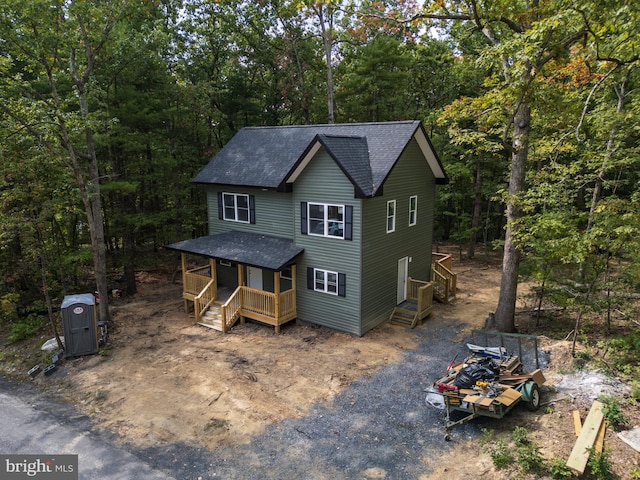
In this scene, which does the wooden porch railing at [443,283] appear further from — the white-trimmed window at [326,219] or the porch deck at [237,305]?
the porch deck at [237,305]

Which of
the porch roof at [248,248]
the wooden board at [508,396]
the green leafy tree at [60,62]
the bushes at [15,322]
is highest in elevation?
the green leafy tree at [60,62]

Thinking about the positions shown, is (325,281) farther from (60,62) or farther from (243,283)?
(60,62)

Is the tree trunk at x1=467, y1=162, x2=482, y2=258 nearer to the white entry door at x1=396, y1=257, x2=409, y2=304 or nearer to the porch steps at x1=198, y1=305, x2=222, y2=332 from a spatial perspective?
the white entry door at x1=396, y1=257, x2=409, y2=304

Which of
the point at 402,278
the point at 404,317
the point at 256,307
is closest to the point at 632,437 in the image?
the point at 404,317

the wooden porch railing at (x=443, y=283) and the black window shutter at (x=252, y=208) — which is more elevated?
the black window shutter at (x=252, y=208)

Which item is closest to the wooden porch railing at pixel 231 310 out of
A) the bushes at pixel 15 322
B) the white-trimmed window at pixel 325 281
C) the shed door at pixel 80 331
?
the white-trimmed window at pixel 325 281
